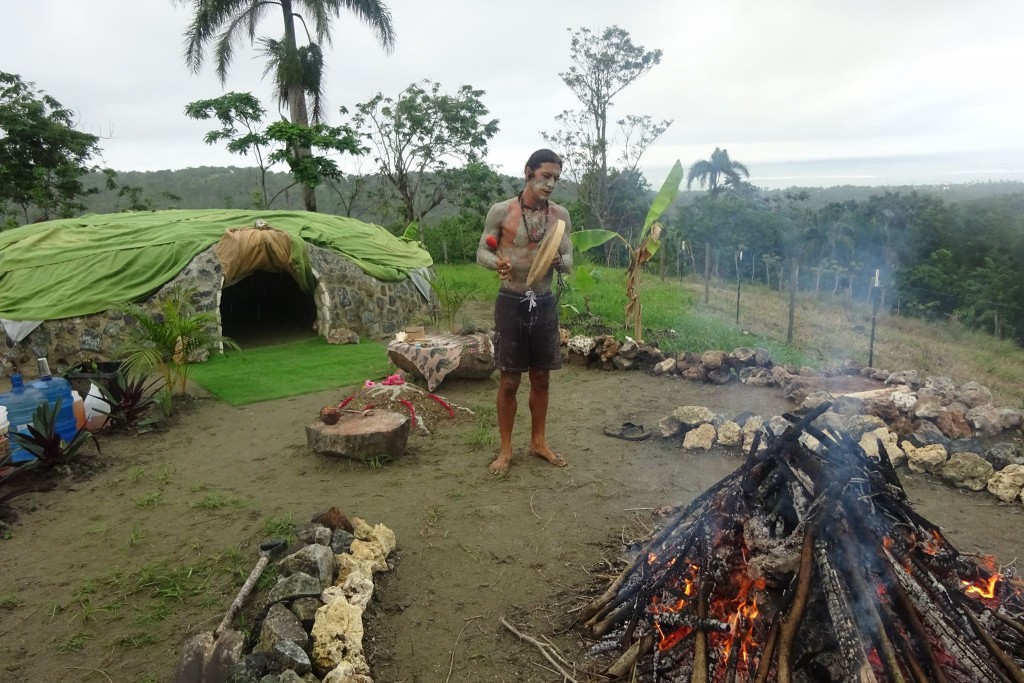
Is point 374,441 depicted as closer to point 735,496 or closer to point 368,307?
point 735,496

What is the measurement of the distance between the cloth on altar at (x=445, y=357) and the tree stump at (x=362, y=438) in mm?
1505

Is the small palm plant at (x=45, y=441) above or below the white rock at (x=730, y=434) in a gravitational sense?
above

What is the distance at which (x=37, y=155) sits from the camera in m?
17.2

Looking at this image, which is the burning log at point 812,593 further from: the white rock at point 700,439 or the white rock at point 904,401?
the white rock at point 904,401

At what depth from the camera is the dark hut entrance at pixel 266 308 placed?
33.6 ft

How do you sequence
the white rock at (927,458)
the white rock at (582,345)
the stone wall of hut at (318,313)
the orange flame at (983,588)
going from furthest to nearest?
the stone wall of hut at (318,313) → the white rock at (582,345) → the white rock at (927,458) → the orange flame at (983,588)

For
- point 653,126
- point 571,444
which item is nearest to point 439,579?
point 571,444

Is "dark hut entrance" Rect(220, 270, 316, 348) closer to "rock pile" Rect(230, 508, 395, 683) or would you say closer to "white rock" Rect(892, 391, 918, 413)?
"rock pile" Rect(230, 508, 395, 683)

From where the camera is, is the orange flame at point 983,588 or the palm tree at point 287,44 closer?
the orange flame at point 983,588

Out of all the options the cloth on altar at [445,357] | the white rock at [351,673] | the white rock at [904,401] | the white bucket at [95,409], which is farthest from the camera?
the cloth on altar at [445,357]

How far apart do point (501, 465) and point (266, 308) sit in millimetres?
8602

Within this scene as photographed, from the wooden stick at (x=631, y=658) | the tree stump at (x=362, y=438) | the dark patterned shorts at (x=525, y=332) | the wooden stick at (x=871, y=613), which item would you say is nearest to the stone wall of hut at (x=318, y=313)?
the tree stump at (x=362, y=438)

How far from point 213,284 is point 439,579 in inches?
263

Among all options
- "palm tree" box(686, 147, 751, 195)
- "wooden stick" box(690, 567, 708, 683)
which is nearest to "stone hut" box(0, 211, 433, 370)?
"wooden stick" box(690, 567, 708, 683)
